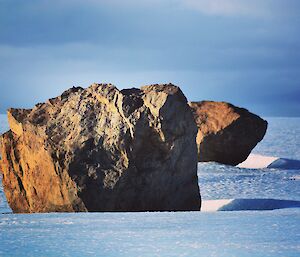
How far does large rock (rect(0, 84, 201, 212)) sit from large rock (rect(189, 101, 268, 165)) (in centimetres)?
809

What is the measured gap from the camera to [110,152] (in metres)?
9.73

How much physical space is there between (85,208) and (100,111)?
1.38 meters

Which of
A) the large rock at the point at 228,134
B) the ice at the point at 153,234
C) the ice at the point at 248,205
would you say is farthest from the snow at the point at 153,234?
the large rock at the point at 228,134

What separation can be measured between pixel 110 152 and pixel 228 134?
352 inches

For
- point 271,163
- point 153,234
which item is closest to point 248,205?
point 153,234

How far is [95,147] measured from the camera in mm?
9719

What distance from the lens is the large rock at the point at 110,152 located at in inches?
378

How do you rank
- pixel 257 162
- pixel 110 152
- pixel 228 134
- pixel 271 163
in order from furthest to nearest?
pixel 257 162
pixel 271 163
pixel 228 134
pixel 110 152

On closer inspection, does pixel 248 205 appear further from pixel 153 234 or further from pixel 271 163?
pixel 271 163

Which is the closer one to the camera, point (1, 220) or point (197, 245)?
point (197, 245)

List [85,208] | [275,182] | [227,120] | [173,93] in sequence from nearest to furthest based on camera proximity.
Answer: [85,208] < [173,93] < [275,182] < [227,120]

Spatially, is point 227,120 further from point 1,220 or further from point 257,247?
point 257,247

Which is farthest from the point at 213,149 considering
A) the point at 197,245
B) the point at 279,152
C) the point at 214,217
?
the point at 197,245

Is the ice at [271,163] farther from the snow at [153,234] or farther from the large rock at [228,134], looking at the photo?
the snow at [153,234]
